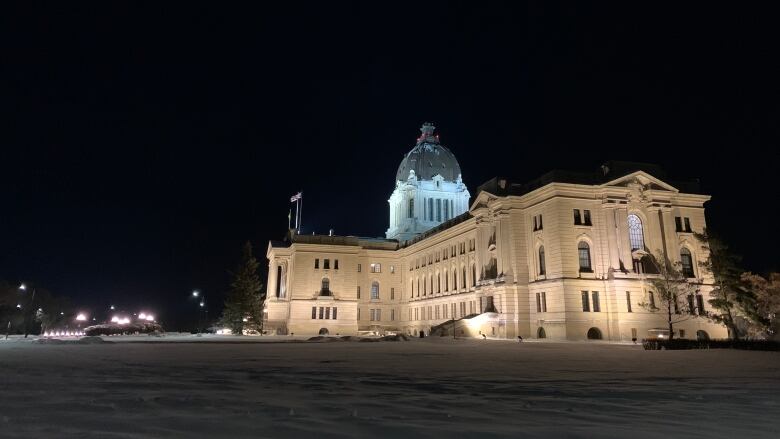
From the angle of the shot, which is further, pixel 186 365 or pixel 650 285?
pixel 650 285

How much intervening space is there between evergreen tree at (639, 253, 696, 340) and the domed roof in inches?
2142

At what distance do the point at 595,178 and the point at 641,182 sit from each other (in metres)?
5.06

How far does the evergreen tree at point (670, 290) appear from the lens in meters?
45.4

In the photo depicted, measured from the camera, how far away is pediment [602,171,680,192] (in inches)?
2141

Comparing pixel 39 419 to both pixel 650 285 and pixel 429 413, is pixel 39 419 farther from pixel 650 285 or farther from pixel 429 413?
pixel 650 285

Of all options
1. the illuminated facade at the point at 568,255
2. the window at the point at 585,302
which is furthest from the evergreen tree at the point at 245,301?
the window at the point at 585,302

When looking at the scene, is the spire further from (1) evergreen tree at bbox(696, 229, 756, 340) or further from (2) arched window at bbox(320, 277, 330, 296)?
(1) evergreen tree at bbox(696, 229, 756, 340)

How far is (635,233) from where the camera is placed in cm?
5462

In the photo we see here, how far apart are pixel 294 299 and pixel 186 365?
66091mm

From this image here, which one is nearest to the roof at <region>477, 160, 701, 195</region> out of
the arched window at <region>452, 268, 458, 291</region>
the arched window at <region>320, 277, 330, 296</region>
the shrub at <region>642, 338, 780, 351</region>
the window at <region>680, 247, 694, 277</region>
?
the window at <region>680, 247, 694, 277</region>

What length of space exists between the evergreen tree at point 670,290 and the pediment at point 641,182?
7.94 meters

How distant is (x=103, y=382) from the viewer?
12938mm

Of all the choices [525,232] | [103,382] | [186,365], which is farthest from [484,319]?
[103,382]

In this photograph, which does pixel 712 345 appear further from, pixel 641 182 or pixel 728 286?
pixel 641 182
